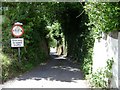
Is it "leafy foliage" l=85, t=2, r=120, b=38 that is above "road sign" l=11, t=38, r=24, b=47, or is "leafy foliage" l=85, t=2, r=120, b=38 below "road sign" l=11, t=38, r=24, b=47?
above

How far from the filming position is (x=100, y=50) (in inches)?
384

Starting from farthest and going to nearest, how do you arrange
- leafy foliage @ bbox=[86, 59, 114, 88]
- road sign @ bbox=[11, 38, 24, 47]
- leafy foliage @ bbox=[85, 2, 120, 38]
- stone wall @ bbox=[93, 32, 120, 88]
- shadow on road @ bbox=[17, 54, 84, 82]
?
road sign @ bbox=[11, 38, 24, 47], shadow on road @ bbox=[17, 54, 84, 82], leafy foliage @ bbox=[86, 59, 114, 88], leafy foliage @ bbox=[85, 2, 120, 38], stone wall @ bbox=[93, 32, 120, 88]

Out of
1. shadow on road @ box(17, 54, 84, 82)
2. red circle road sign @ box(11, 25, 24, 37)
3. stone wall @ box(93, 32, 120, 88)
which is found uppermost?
red circle road sign @ box(11, 25, 24, 37)

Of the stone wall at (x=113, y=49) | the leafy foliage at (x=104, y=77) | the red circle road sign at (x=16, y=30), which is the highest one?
the red circle road sign at (x=16, y=30)

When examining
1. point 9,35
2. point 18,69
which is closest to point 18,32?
point 9,35

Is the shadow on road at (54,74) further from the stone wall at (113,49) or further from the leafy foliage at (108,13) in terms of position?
the leafy foliage at (108,13)

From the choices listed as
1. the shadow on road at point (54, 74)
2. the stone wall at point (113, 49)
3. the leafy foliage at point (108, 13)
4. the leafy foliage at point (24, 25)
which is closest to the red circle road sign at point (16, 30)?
the leafy foliage at point (24, 25)

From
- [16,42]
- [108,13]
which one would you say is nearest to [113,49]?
[108,13]

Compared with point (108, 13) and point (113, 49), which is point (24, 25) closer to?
point (108, 13)

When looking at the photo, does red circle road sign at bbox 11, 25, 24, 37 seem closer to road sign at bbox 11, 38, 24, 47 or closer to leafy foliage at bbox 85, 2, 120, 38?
road sign at bbox 11, 38, 24, 47

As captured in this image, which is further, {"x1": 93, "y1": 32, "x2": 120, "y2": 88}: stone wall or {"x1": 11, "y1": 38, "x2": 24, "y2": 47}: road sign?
{"x1": 11, "y1": 38, "x2": 24, "y2": 47}: road sign

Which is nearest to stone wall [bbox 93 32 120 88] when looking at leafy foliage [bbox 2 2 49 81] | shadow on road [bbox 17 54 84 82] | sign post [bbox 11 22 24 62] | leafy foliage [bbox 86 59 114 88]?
leafy foliage [bbox 86 59 114 88]

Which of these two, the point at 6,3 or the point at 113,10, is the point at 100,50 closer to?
the point at 113,10

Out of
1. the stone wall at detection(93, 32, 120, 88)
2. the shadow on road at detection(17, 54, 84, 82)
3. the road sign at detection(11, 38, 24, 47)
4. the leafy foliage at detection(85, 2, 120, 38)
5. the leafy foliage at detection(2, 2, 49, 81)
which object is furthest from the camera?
the leafy foliage at detection(2, 2, 49, 81)
